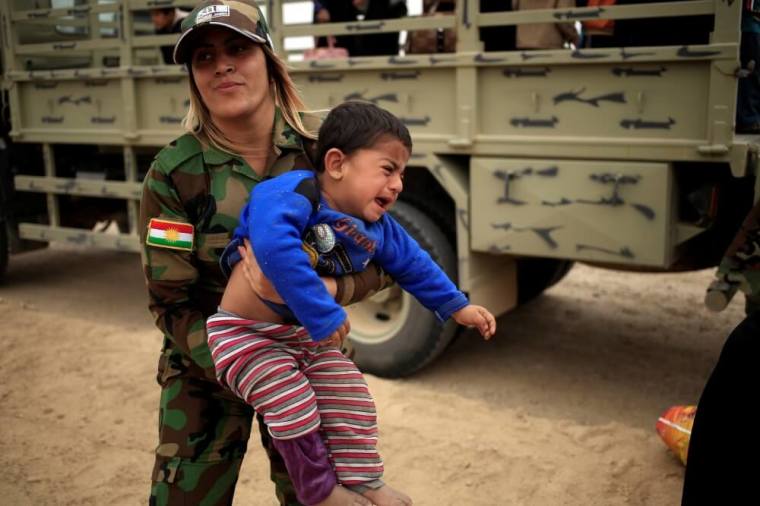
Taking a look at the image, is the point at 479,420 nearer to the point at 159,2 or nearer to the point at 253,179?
the point at 253,179

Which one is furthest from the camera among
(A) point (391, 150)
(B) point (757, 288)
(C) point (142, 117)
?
(C) point (142, 117)

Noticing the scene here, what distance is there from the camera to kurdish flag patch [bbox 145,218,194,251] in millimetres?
1906

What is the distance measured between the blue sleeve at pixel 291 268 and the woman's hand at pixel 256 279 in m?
0.05

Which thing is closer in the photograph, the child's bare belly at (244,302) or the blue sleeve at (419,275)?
the child's bare belly at (244,302)

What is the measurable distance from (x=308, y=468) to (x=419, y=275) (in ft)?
1.75

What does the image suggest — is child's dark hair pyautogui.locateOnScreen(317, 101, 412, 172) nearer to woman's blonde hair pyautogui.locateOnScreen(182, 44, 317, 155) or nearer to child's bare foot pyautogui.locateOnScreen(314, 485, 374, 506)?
woman's blonde hair pyautogui.locateOnScreen(182, 44, 317, 155)

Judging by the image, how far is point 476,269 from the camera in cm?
407

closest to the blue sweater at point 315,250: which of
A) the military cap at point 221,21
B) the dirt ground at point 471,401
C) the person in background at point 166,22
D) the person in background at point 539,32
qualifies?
the military cap at point 221,21

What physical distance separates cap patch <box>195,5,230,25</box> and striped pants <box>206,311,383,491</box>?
0.68 meters

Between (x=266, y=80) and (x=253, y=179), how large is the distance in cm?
25

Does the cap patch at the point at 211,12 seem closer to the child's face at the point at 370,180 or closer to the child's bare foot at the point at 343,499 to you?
the child's face at the point at 370,180

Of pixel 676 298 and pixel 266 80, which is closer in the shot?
pixel 266 80

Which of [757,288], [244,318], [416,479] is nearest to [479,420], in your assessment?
[416,479]

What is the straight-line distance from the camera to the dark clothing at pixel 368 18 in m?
4.83
